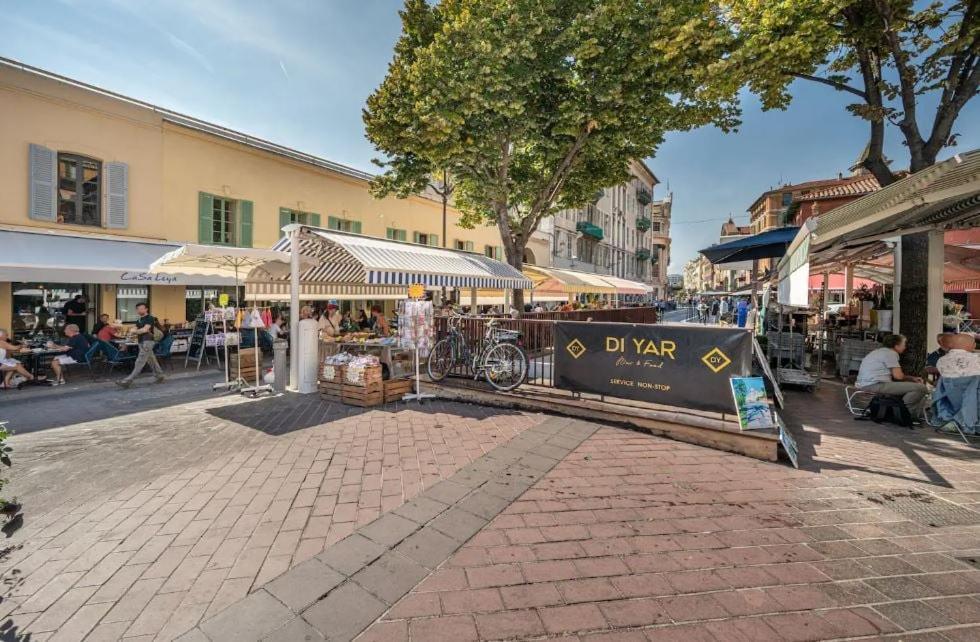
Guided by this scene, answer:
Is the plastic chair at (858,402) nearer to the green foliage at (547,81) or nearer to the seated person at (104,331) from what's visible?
the green foliage at (547,81)

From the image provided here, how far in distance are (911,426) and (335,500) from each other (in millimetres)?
7279

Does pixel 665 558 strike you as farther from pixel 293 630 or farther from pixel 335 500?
pixel 335 500

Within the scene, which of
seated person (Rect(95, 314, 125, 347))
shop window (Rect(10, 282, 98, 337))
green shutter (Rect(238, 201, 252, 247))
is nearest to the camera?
seated person (Rect(95, 314, 125, 347))

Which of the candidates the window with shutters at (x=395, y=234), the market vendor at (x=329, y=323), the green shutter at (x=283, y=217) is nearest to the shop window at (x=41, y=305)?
the green shutter at (x=283, y=217)

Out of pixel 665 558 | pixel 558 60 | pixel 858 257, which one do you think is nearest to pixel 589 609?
pixel 665 558

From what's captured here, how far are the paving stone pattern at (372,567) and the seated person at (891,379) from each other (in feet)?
17.0

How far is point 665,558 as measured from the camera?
278 cm

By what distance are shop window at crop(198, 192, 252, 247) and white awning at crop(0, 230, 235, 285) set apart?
193 cm

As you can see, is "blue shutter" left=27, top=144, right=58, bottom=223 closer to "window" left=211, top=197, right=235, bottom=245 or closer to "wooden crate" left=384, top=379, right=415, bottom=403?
"window" left=211, top=197, right=235, bottom=245

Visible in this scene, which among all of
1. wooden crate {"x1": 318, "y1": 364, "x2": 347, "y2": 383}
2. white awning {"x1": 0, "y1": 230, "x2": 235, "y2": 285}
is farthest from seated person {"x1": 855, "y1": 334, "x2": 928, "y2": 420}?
white awning {"x1": 0, "y1": 230, "x2": 235, "y2": 285}

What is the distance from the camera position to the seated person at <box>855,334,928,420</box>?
5738 millimetres

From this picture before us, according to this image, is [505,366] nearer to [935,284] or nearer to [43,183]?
[935,284]

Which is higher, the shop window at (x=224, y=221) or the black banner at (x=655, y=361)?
the shop window at (x=224, y=221)

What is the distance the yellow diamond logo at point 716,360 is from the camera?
200 inches
